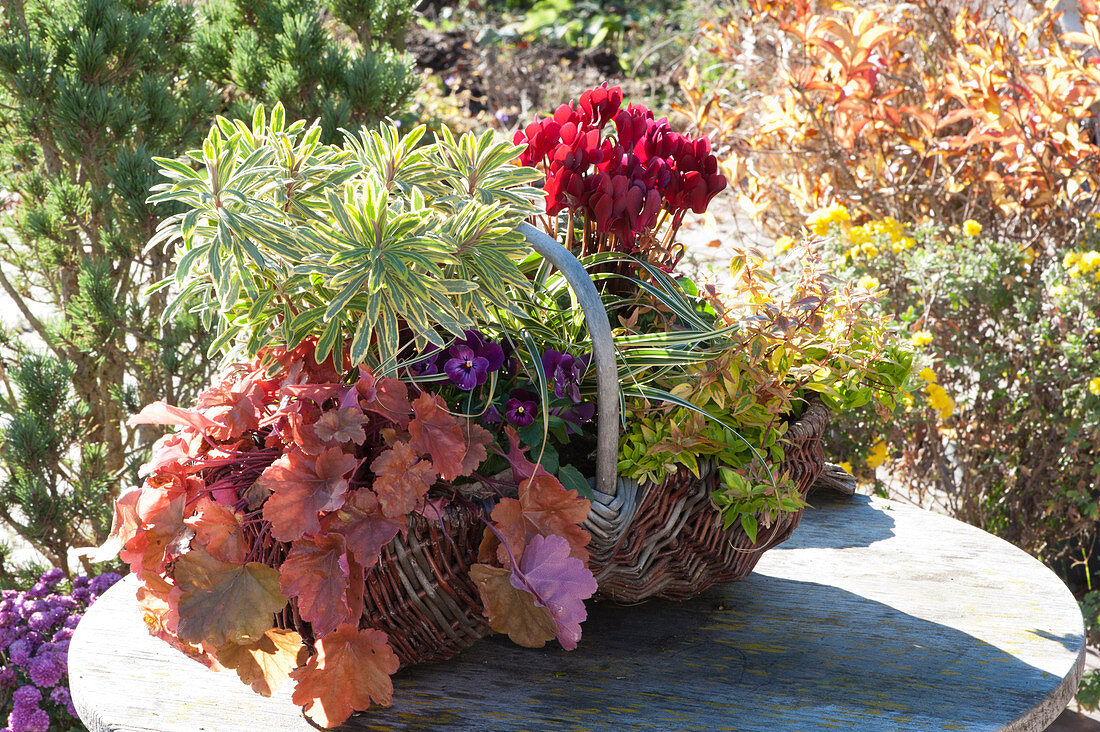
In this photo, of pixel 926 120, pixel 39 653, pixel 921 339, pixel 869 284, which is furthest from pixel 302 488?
pixel 926 120

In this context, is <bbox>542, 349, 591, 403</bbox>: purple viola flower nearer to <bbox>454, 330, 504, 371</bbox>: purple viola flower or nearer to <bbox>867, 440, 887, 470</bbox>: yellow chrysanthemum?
<bbox>454, 330, 504, 371</bbox>: purple viola flower

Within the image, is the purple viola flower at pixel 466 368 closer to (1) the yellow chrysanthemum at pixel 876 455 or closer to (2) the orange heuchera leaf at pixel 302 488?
(2) the orange heuchera leaf at pixel 302 488

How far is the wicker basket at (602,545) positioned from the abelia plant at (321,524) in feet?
0.10

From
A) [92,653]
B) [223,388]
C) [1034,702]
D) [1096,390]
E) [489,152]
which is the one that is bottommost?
[92,653]

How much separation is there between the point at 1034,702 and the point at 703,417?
1.56ft

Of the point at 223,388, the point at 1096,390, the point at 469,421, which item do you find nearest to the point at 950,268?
the point at 1096,390

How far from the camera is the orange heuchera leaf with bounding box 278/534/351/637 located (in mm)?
896

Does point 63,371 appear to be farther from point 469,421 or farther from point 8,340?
point 469,421

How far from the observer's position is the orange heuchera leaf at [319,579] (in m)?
0.90

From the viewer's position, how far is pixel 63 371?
2.06m

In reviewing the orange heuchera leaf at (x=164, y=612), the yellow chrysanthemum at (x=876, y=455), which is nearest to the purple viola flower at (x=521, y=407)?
the orange heuchera leaf at (x=164, y=612)

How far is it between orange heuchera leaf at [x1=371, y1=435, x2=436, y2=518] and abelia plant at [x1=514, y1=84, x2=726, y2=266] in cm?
37

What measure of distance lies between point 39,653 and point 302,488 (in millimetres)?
1290

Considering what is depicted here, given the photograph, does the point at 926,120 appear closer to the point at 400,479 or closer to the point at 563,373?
the point at 563,373
